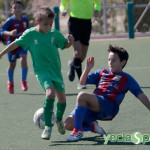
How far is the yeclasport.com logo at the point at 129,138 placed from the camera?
6016mm

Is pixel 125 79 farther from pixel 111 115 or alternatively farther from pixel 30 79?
pixel 30 79

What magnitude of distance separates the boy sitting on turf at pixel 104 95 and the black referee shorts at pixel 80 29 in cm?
406

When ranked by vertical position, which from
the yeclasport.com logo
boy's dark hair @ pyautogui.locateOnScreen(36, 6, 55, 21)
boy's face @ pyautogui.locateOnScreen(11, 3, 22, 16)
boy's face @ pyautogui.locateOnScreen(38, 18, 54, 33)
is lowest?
the yeclasport.com logo

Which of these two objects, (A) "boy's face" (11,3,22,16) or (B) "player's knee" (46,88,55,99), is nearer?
(B) "player's knee" (46,88,55,99)

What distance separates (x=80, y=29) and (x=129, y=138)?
462cm

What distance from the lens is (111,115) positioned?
20.7 feet

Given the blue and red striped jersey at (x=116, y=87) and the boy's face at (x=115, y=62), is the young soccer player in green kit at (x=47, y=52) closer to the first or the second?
the blue and red striped jersey at (x=116, y=87)

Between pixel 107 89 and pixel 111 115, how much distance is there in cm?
29

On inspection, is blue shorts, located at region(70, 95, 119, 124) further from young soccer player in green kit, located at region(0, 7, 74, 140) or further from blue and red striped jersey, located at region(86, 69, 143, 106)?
young soccer player in green kit, located at region(0, 7, 74, 140)

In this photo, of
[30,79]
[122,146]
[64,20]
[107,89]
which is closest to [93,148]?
[122,146]

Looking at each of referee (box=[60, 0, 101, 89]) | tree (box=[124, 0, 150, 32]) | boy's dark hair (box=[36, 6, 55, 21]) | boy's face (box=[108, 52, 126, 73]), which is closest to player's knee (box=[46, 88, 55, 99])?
boy's face (box=[108, 52, 126, 73])

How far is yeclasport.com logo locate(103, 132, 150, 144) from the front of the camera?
6016mm

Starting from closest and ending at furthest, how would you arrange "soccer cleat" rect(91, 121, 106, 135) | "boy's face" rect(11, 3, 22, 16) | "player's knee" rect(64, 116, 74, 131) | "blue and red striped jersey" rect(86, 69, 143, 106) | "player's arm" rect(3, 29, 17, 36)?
"blue and red striped jersey" rect(86, 69, 143, 106) → "soccer cleat" rect(91, 121, 106, 135) → "player's knee" rect(64, 116, 74, 131) → "player's arm" rect(3, 29, 17, 36) → "boy's face" rect(11, 3, 22, 16)

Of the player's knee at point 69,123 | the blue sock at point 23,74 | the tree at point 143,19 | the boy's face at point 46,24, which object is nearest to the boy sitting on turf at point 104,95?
the player's knee at point 69,123
